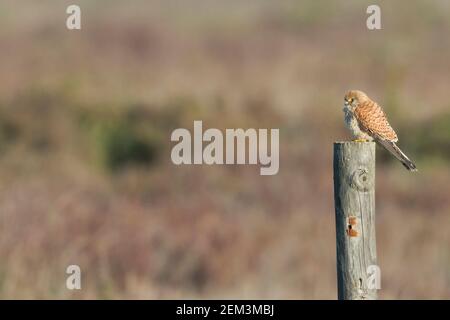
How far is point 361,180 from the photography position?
5691 mm

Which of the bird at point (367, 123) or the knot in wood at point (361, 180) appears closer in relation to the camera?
the knot in wood at point (361, 180)

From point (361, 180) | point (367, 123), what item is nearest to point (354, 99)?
point (367, 123)

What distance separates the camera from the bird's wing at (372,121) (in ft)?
20.6

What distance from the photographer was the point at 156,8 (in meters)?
39.5

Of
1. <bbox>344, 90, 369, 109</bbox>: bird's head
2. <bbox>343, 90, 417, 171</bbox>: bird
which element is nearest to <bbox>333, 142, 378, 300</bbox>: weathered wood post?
<bbox>343, 90, 417, 171</bbox>: bird

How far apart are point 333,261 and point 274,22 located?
2118cm

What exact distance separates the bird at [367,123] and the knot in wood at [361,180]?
0.55 metres

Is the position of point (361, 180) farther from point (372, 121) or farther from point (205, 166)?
point (205, 166)

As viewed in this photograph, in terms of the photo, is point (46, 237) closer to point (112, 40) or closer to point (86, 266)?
Answer: point (86, 266)

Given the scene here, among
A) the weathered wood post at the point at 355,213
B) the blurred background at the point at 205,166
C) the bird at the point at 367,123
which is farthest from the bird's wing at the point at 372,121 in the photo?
the blurred background at the point at 205,166

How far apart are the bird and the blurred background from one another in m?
3.71

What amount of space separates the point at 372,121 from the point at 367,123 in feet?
0.09

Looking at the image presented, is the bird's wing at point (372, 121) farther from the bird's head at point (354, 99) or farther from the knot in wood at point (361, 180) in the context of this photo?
the knot in wood at point (361, 180)
